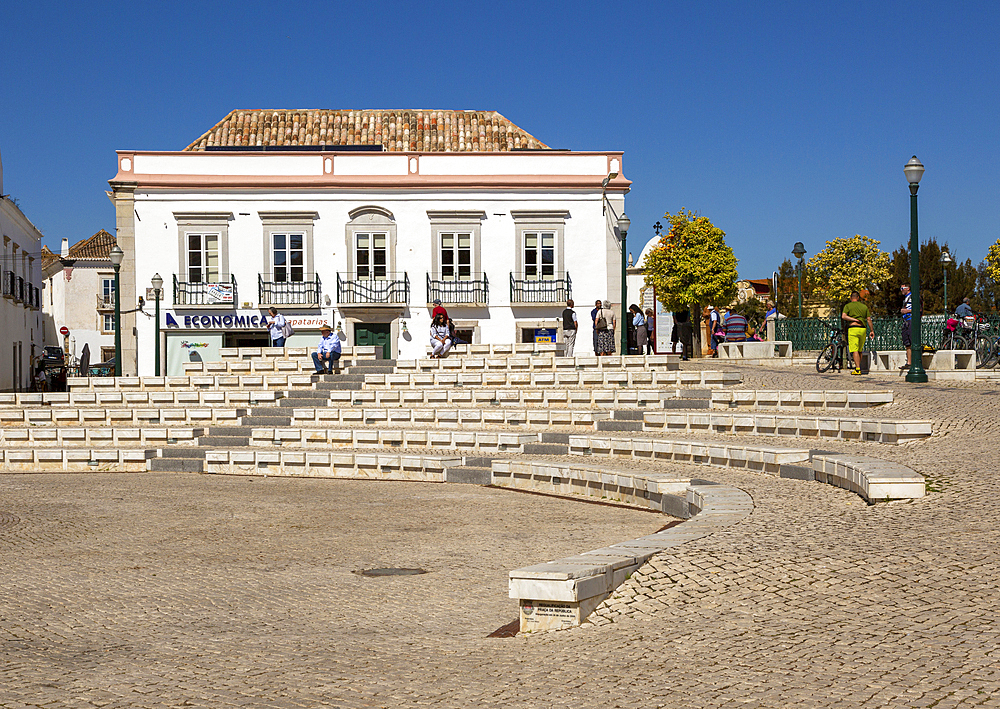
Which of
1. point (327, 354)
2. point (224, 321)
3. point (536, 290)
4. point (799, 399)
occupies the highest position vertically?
point (536, 290)

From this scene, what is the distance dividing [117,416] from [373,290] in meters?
19.4

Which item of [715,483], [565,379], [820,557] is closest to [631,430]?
[565,379]

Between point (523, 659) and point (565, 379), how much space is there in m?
16.9

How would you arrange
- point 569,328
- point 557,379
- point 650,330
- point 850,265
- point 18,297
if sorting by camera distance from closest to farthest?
point 557,379 < point 569,328 < point 650,330 < point 18,297 < point 850,265

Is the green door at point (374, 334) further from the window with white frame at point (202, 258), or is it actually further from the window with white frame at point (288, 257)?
the window with white frame at point (202, 258)

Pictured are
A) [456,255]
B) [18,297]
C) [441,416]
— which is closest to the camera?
[441,416]

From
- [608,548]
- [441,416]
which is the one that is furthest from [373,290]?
[608,548]

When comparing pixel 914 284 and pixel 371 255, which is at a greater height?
pixel 371 255

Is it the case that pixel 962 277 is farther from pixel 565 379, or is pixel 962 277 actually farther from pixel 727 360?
pixel 565 379

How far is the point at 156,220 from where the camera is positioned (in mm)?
39250

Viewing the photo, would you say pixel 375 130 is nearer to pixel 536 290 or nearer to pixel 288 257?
pixel 288 257

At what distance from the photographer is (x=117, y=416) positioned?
2088 cm

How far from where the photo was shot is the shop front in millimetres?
38969

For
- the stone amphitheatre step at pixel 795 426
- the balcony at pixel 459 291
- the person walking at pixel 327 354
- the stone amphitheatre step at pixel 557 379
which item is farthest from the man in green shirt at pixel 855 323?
the balcony at pixel 459 291
